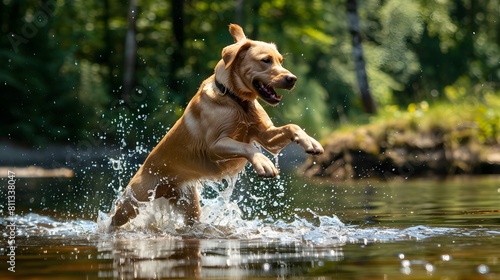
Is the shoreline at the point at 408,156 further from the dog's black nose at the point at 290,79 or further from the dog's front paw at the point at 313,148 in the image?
the dog's front paw at the point at 313,148

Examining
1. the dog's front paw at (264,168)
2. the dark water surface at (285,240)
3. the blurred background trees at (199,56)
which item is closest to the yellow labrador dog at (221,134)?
the dog's front paw at (264,168)

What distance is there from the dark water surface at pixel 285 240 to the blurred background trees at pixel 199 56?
9.58 m

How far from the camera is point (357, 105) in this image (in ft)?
102

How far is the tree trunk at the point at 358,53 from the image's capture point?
943 inches

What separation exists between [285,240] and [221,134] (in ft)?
4.77

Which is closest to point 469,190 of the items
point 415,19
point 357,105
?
point 357,105

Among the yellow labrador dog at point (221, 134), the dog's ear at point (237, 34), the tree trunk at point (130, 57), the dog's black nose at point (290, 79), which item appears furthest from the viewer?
the tree trunk at point (130, 57)

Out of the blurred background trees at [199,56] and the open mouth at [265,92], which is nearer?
the open mouth at [265,92]

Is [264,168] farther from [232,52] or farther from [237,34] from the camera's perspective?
[237,34]

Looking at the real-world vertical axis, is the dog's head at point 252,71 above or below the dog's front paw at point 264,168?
above

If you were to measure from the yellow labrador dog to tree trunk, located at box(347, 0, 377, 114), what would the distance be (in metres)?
15.6

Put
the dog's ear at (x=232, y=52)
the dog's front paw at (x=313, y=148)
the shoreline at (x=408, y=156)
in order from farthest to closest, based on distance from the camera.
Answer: the shoreline at (x=408, y=156) → the dog's ear at (x=232, y=52) → the dog's front paw at (x=313, y=148)

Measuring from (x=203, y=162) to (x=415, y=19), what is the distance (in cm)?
2535

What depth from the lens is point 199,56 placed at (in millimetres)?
29078
